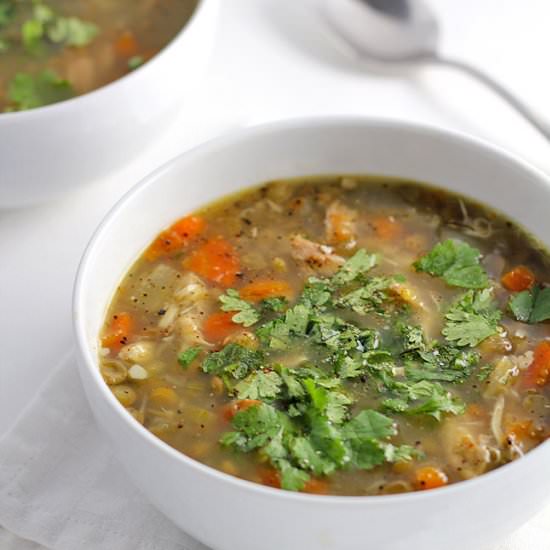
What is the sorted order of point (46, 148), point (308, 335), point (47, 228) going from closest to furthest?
point (308, 335) → point (46, 148) → point (47, 228)

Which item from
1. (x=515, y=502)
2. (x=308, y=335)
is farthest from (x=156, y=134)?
(x=515, y=502)

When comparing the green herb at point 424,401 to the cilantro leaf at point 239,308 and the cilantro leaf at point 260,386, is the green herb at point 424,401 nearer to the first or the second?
the cilantro leaf at point 260,386

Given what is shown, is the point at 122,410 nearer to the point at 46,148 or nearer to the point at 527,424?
the point at 527,424

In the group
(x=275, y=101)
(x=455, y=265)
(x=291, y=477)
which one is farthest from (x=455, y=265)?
(x=275, y=101)

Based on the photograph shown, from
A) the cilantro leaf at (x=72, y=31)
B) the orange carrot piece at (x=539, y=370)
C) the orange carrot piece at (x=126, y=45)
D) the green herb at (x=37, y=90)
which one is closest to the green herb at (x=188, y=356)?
the orange carrot piece at (x=539, y=370)

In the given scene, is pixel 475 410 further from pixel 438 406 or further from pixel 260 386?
pixel 260 386

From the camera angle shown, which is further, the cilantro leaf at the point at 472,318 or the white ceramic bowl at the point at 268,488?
the cilantro leaf at the point at 472,318

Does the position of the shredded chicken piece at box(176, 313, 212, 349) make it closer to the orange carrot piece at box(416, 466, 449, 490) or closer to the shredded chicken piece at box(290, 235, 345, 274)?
the shredded chicken piece at box(290, 235, 345, 274)
